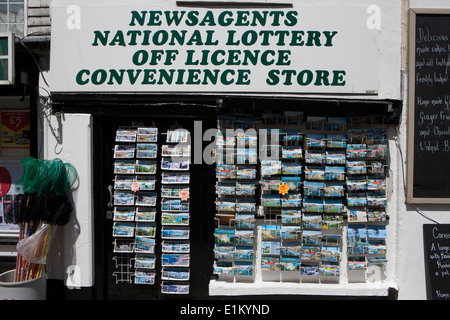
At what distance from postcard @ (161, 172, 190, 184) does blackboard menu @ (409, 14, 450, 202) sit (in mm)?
2850

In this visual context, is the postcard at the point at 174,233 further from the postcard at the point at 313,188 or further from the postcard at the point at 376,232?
the postcard at the point at 376,232

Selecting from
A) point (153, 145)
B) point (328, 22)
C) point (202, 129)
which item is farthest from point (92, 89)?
point (328, 22)

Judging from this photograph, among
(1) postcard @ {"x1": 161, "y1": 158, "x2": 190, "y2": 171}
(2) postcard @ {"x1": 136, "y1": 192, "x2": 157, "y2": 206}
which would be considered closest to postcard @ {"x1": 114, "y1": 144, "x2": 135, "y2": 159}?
(1) postcard @ {"x1": 161, "y1": 158, "x2": 190, "y2": 171}

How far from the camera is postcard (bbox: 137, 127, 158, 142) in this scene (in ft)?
14.4

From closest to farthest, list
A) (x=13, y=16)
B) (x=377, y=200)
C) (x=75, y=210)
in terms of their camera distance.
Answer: (x=377, y=200) → (x=75, y=210) → (x=13, y=16)

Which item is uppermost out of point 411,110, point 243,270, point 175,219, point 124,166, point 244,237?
point 411,110

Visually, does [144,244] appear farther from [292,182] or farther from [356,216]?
[356,216]

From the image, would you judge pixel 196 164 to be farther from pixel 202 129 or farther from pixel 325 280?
pixel 325 280

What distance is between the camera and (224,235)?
13.9 ft

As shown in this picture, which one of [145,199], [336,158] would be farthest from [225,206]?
[336,158]

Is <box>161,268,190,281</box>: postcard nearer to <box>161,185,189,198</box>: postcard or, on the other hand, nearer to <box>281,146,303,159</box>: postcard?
<box>161,185,189,198</box>: postcard

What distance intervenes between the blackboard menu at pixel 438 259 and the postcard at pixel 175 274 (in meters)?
3.05

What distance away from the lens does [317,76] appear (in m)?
4.12

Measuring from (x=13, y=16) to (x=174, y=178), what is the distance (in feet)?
10.2
